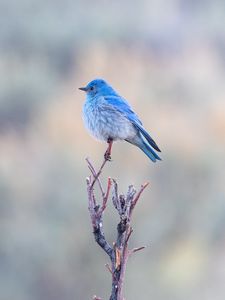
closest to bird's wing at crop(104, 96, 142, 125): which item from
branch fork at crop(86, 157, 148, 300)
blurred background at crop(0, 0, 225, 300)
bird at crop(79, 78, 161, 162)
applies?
bird at crop(79, 78, 161, 162)

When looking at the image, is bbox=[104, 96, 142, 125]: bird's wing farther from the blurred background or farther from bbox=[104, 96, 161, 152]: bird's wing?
the blurred background

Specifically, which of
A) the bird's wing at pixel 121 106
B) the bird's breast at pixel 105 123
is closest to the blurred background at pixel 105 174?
the bird's wing at pixel 121 106

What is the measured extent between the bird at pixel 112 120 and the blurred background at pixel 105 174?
237 inches

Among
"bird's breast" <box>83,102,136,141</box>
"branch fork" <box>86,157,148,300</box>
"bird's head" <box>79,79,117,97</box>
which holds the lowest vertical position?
"branch fork" <box>86,157,148,300</box>

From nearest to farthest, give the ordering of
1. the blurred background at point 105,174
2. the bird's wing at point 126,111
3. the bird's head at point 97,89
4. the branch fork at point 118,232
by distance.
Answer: the branch fork at point 118,232, the bird's wing at point 126,111, the bird's head at point 97,89, the blurred background at point 105,174

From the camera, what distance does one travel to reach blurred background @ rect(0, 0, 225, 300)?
37.2 feet

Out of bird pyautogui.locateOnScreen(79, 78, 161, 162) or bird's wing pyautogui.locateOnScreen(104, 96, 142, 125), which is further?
bird's wing pyautogui.locateOnScreen(104, 96, 142, 125)

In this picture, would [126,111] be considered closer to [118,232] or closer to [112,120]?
[112,120]

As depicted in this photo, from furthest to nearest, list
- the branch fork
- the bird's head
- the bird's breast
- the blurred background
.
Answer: the blurred background, the bird's head, the bird's breast, the branch fork

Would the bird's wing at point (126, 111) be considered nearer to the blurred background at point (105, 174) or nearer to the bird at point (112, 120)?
the bird at point (112, 120)

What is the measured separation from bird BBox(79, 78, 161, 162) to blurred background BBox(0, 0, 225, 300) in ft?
19.7

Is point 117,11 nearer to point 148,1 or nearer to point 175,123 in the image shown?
point 148,1

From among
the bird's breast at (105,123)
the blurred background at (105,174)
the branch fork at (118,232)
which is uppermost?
the blurred background at (105,174)

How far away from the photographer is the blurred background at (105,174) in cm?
1135
